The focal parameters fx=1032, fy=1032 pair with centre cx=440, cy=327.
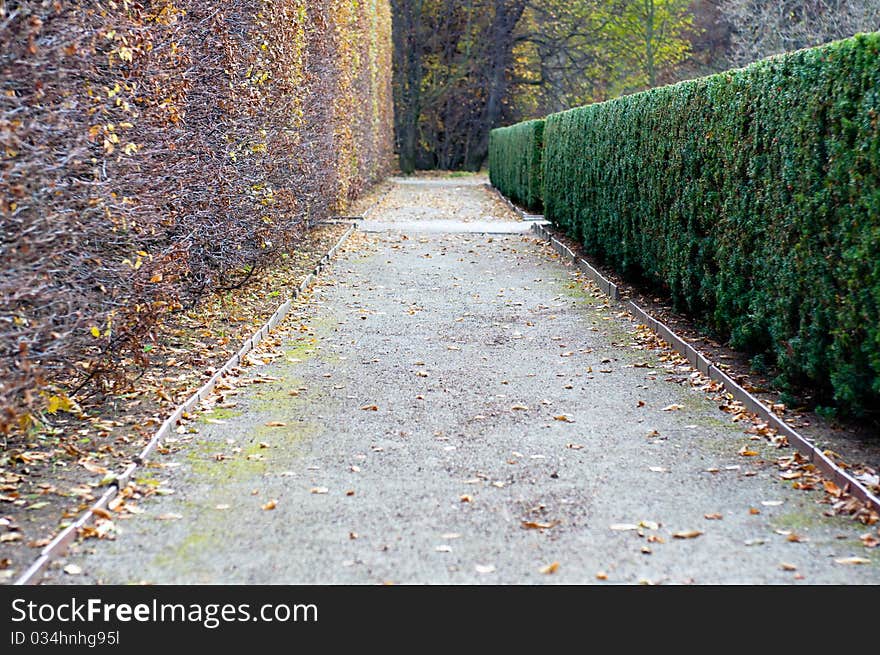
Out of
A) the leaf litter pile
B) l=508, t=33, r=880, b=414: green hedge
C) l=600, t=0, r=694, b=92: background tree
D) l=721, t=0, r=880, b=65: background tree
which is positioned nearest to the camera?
the leaf litter pile

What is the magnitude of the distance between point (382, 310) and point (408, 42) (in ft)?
116

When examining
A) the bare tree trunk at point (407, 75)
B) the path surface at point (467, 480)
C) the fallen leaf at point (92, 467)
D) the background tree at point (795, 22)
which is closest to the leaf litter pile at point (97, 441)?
the fallen leaf at point (92, 467)

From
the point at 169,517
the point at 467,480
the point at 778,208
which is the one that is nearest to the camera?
the point at 169,517

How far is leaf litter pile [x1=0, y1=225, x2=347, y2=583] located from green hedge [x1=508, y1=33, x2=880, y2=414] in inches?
147

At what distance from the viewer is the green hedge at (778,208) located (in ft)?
18.4

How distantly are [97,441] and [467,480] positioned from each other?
2.16 m

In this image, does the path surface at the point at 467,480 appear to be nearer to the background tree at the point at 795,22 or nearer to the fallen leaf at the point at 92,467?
the fallen leaf at the point at 92,467

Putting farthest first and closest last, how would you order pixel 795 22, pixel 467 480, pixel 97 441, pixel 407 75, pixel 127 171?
pixel 407 75 < pixel 795 22 < pixel 127 171 < pixel 97 441 < pixel 467 480

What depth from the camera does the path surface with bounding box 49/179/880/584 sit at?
4.20 metres

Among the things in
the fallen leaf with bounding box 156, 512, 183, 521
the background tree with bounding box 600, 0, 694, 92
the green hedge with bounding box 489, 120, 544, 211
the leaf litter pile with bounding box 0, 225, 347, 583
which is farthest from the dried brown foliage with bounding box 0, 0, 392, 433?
the background tree with bounding box 600, 0, 694, 92

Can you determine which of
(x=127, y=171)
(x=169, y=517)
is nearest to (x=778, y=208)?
(x=127, y=171)

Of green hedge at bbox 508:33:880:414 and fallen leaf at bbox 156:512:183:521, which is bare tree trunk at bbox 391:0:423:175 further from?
fallen leaf at bbox 156:512:183:521

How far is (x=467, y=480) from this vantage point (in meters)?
5.29

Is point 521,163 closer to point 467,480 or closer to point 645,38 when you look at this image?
point 645,38
